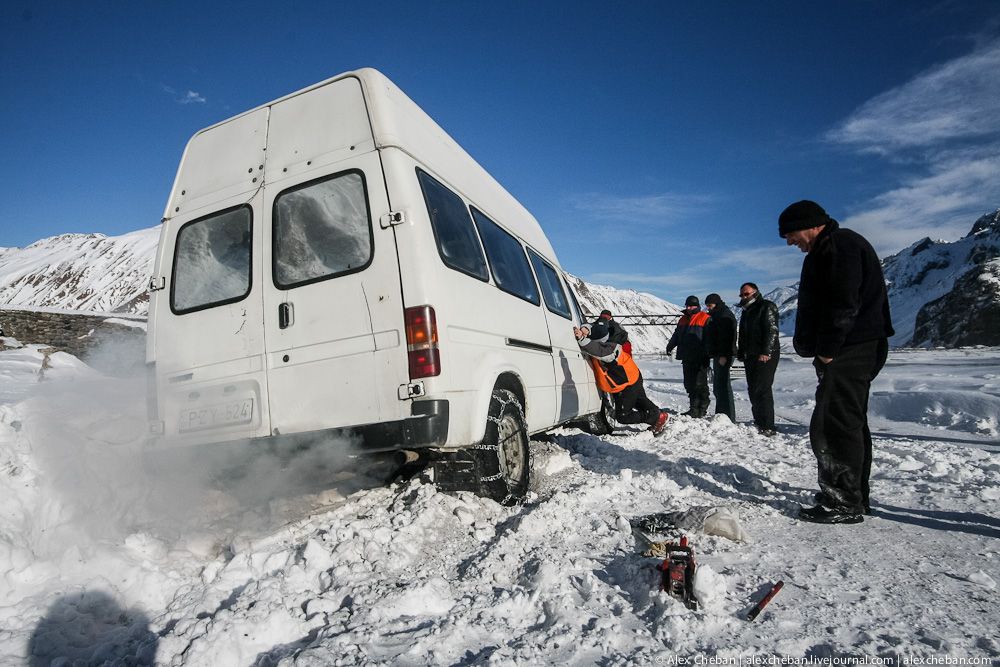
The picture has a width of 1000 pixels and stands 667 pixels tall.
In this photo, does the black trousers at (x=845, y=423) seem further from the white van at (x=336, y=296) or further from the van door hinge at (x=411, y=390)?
the van door hinge at (x=411, y=390)

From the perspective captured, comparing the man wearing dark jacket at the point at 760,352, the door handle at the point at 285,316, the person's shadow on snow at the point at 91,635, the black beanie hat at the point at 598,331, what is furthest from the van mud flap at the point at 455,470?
the man wearing dark jacket at the point at 760,352

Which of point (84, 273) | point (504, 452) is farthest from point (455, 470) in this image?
point (84, 273)

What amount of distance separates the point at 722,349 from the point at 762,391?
1.05 metres

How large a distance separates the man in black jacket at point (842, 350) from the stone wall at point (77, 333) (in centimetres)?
1368

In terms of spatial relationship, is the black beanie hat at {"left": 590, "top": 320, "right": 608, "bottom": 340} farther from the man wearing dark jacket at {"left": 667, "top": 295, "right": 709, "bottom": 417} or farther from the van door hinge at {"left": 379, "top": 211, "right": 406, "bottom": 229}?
the van door hinge at {"left": 379, "top": 211, "right": 406, "bottom": 229}

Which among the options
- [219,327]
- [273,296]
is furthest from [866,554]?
[219,327]

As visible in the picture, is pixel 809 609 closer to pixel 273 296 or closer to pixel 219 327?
pixel 273 296

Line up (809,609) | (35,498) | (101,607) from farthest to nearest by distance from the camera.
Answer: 1. (35,498)
2. (101,607)
3. (809,609)

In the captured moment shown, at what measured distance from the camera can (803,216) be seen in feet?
10.9

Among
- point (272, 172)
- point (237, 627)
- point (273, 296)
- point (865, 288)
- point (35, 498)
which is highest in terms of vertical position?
point (272, 172)

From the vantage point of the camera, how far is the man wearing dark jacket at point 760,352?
6.32 metres

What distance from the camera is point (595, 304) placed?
593 ft

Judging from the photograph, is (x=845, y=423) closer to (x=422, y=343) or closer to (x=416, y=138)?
(x=422, y=343)

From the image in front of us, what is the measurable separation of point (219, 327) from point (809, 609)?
3.51m
